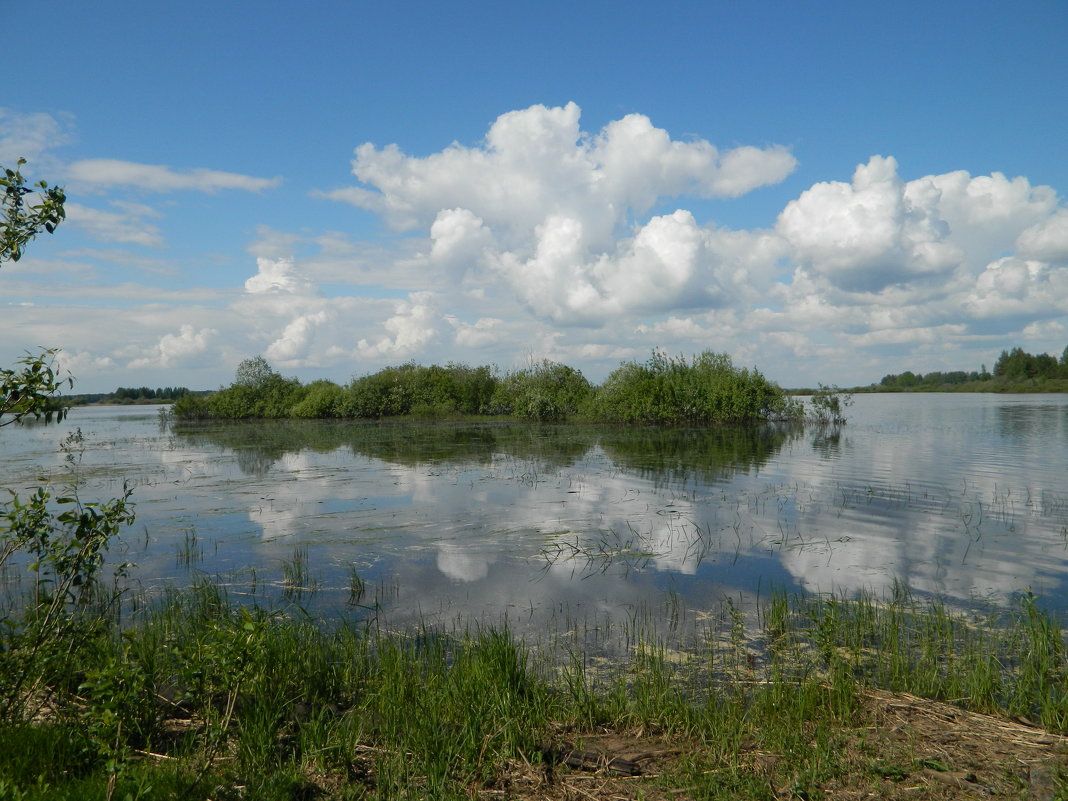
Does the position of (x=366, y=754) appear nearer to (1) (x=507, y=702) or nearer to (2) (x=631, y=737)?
(1) (x=507, y=702)

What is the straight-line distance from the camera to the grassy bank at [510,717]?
4180mm

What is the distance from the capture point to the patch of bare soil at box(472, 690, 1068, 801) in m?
4.16

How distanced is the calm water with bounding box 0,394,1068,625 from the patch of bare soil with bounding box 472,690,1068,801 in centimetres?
326

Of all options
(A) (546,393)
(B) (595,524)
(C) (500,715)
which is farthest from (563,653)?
(A) (546,393)

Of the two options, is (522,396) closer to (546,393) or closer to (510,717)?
(546,393)

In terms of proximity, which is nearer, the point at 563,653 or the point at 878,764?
the point at 878,764

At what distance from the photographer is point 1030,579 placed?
9.23 meters

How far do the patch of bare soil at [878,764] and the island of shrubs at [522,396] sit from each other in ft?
131

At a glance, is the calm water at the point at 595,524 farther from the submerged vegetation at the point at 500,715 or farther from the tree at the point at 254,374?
the tree at the point at 254,374

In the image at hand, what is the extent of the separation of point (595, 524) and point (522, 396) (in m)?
42.2

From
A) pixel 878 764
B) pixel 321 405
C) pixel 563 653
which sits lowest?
pixel 563 653

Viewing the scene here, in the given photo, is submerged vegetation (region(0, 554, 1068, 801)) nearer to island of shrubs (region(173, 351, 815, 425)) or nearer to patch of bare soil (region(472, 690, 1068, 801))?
patch of bare soil (region(472, 690, 1068, 801))

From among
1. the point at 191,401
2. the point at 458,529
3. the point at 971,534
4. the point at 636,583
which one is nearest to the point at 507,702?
the point at 636,583

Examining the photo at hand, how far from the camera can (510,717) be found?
501cm
